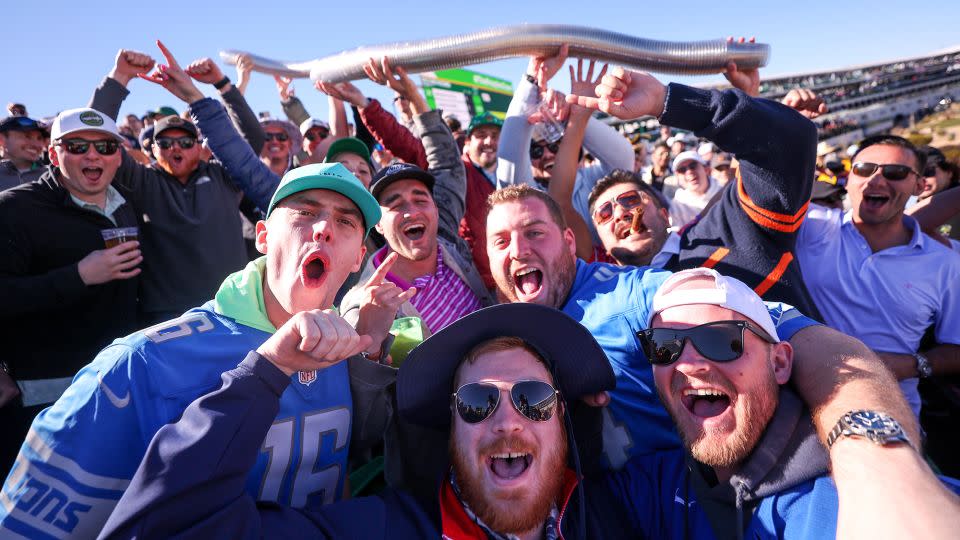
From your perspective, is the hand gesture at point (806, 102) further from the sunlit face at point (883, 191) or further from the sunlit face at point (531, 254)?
the sunlit face at point (531, 254)

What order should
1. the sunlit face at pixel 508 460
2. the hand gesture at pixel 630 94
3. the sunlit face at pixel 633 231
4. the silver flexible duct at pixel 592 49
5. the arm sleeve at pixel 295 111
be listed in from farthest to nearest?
the arm sleeve at pixel 295 111, the sunlit face at pixel 633 231, the silver flexible duct at pixel 592 49, the hand gesture at pixel 630 94, the sunlit face at pixel 508 460

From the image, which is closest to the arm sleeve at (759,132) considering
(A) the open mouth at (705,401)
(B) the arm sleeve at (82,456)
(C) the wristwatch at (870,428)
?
(A) the open mouth at (705,401)

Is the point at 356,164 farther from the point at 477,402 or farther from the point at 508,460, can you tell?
the point at 508,460

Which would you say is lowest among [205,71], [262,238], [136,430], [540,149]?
[540,149]

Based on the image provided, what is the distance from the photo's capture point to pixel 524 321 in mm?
2293

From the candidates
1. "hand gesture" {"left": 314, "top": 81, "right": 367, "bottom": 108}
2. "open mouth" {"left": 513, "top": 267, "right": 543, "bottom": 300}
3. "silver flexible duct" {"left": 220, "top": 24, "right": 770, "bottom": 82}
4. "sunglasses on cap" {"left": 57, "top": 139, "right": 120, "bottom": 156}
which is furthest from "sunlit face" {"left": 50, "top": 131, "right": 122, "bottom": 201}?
"open mouth" {"left": 513, "top": 267, "right": 543, "bottom": 300}

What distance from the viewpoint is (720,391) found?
2076mm

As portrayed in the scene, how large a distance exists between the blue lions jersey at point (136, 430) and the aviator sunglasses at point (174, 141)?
287 cm

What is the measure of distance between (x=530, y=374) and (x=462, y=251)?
1.97 m

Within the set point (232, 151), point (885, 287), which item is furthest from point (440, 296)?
point (885, 287)

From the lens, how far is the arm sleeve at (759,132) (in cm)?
253

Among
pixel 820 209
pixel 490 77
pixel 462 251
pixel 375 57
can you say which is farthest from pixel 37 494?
pixel 490 77

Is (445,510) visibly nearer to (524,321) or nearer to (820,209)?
(524,321)

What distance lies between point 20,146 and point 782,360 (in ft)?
23.1
